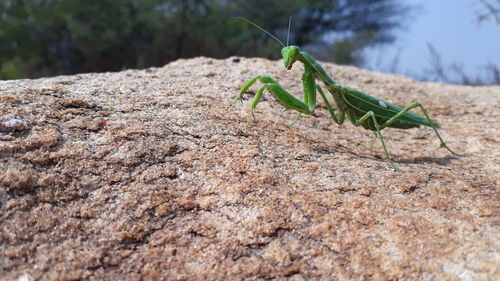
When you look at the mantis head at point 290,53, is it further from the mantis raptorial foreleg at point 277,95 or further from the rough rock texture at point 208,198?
the rough rock texture at point 208,198

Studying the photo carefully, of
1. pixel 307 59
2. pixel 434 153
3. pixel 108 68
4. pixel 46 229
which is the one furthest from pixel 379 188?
pixel 108 68

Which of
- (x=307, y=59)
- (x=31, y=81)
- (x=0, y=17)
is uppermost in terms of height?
(x=307, y=59)

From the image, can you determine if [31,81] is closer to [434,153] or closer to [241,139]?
[241,139]

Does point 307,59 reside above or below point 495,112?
above

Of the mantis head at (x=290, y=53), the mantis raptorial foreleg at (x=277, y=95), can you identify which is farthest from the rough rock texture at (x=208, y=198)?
the mantis head at (x=290, y=53)

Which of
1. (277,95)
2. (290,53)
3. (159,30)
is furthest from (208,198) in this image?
(159,30)

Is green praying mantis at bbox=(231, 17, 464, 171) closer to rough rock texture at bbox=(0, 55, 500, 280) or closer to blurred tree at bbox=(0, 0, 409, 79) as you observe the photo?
rough rock texture at bbox=(0, 55, 500, 280)
